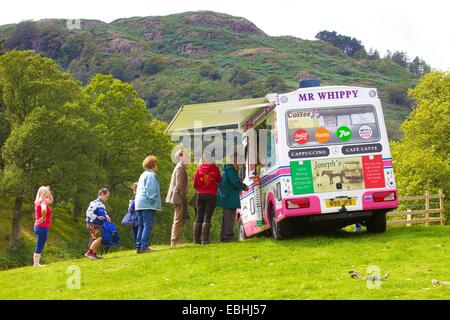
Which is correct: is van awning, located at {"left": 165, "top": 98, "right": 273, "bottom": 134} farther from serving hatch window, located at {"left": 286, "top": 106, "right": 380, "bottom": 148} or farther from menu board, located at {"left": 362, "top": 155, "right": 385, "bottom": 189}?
menu board, located at {"left": 362, "top": 155, "right": 385, "bottom": 189}

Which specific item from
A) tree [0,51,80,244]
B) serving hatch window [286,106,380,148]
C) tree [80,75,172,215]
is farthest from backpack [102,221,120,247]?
tree [80,75,172,215]

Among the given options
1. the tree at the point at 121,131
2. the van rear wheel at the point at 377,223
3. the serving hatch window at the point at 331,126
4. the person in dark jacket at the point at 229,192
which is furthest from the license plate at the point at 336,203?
the tree at the point at 121,131

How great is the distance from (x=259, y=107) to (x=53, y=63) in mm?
36027

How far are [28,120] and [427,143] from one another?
93.3 ft

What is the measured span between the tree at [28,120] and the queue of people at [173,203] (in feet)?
93.1

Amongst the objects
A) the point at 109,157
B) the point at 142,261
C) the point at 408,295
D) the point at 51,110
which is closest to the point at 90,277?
the point at 142,261

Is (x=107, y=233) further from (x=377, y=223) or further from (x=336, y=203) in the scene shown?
(x=377, y=223)

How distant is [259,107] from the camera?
1745 cm

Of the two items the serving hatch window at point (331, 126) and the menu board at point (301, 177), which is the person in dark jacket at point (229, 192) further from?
the serving hatch window at point (331, 126)

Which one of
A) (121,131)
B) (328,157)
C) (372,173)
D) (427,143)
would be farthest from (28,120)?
(372,173)

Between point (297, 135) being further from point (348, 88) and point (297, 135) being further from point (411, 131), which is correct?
point (411, 131)

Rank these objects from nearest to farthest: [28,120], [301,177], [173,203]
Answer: [301,177], [173,203], [28,120]

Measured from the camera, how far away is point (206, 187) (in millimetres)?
17266

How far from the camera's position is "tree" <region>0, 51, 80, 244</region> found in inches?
1781
